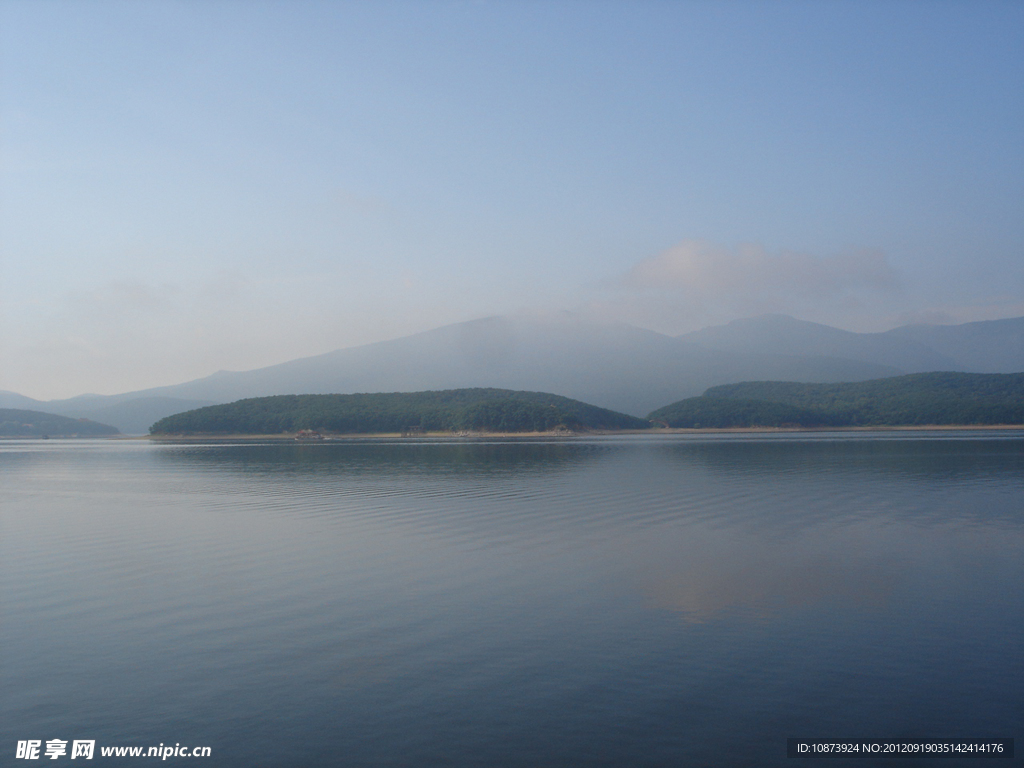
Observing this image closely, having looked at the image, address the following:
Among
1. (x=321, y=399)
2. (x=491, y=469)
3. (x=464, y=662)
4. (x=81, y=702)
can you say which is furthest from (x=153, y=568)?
(x=321, y=399)

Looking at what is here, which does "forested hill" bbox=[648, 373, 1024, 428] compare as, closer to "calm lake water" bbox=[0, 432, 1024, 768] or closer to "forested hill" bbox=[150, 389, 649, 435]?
"forested hill" bbox=[150, 389, 649, 435]

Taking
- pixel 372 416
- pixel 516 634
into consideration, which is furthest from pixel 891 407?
pixel 516 634

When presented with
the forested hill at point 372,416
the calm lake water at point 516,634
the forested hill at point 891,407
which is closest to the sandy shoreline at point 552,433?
the forested hill at point 372,416

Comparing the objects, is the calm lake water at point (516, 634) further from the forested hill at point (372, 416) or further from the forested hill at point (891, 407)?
the forested hill at point (891, 407)

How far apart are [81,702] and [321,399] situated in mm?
170453

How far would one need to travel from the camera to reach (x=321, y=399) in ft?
569

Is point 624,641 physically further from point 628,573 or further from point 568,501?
point 568,501

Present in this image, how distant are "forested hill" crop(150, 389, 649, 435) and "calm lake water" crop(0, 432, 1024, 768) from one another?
126 m

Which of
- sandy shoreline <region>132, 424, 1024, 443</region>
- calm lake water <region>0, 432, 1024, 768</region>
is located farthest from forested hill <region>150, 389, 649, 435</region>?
calm lake water <region>0, 432, 1024, 768</region>

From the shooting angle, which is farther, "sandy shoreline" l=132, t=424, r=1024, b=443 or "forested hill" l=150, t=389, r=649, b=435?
"forested hill" l=150, t=389, r=649, b=435

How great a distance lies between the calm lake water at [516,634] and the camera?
7438mm

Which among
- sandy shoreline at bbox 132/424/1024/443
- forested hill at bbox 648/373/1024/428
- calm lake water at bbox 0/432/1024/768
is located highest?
forested hill at bbox 648/373/1024/428

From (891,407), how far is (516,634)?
17859 centimetres

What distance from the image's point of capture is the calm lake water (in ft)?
24.4
